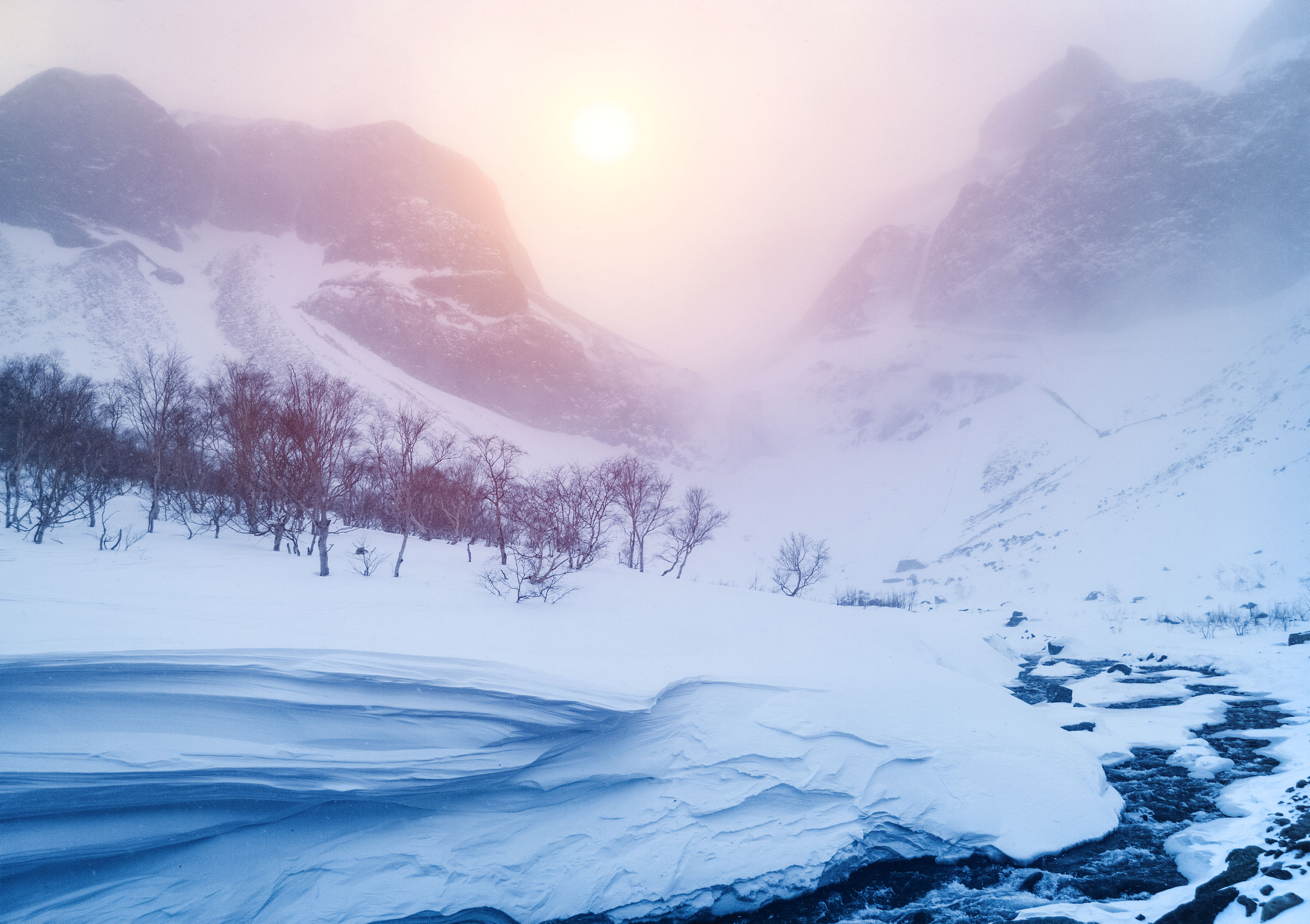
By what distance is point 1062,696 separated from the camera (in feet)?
43.8

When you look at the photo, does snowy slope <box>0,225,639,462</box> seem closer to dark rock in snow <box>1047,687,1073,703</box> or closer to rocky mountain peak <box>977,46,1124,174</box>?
dark rock in snow <box>1047,687,1073,703</box>

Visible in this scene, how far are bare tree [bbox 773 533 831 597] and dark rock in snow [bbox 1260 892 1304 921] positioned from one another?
29.2 metres

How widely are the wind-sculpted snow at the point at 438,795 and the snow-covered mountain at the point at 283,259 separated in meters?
70.5

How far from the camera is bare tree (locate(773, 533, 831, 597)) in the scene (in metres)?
37.2

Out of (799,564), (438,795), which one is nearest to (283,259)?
(799,564)

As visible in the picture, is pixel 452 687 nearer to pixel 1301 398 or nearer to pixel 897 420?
pixel 1301 398

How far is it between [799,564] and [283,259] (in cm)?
9548

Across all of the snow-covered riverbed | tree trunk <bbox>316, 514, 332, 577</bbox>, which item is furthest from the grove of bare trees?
the snow-covered riverbed

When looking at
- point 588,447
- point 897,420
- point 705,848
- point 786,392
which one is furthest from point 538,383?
point 705,848

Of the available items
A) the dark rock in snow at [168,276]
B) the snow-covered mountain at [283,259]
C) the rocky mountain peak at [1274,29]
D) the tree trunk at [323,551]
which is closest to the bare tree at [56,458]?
the tree trunk at [323,551]

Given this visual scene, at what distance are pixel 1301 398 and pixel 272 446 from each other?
55.0 meters

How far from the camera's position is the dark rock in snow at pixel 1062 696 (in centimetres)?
1326

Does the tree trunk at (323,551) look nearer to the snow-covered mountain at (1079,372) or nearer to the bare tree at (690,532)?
the bare tree at (690,532)

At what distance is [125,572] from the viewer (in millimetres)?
10523
